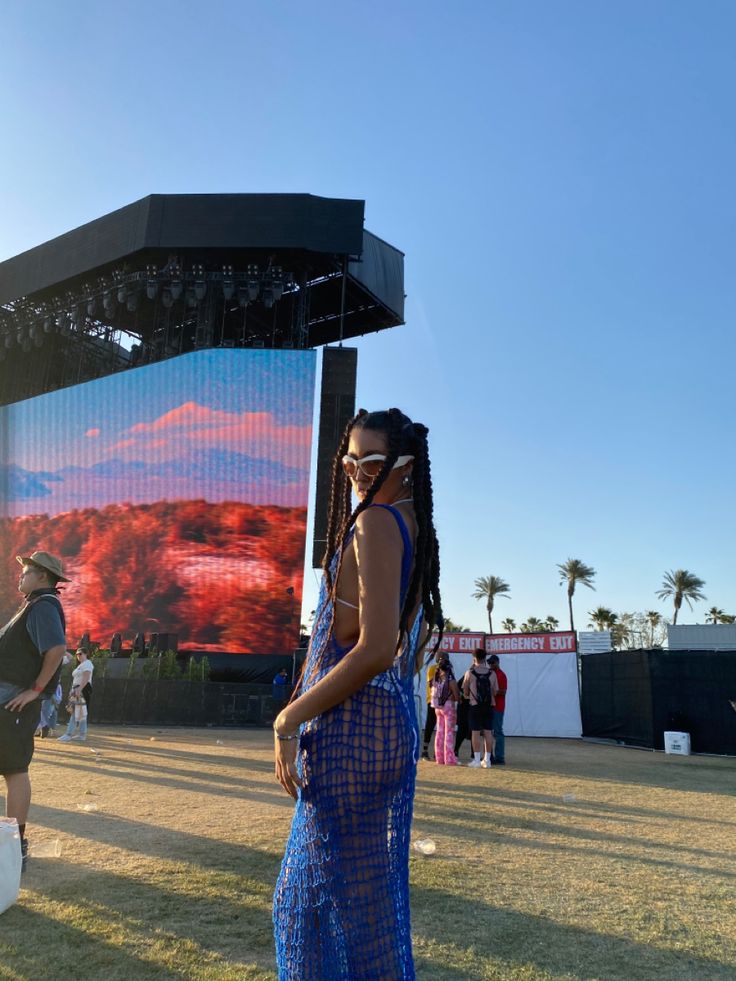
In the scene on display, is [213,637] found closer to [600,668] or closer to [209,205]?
[600,668]

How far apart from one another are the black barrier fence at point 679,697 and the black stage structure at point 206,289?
8.90 meters

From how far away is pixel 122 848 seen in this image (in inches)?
179

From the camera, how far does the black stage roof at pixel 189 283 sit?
24.1m

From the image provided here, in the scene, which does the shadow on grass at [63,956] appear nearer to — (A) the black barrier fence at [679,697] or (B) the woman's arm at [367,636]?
(B) the woman's arm at [367,636]

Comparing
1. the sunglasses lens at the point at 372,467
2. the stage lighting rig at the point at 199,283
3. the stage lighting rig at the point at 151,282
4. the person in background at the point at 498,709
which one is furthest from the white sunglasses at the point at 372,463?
the stage lighting rig at the point at 151,282

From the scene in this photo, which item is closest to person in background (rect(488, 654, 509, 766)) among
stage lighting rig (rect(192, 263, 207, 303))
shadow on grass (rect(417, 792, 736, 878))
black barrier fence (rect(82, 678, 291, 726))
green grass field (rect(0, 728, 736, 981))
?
green grass field (rect(0, 728, 736, 981))

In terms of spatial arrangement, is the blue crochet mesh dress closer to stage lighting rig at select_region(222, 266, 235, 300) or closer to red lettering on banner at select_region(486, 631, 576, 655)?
red lettering on banner at select_region(486, 631, 576, 655)

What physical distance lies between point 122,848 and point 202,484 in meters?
20.5

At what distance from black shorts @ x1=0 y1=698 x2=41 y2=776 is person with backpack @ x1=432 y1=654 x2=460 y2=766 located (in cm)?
684

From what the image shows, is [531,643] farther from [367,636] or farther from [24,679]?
[367,636]

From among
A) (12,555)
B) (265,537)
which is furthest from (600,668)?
(12,555)

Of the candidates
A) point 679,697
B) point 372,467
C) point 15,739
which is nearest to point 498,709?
point 679,697

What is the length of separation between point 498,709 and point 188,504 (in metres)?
16.4

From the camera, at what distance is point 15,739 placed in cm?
393
